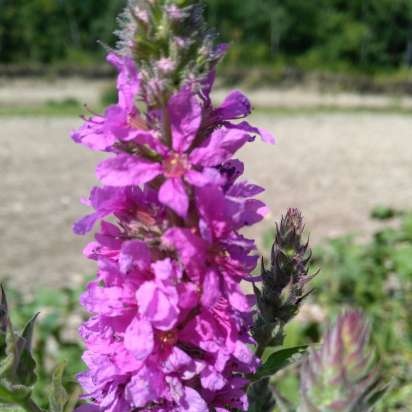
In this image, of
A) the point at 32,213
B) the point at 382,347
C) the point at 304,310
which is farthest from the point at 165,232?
the point at 32,213

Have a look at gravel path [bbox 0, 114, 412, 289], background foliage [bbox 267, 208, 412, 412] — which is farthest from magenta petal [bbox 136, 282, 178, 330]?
gravel path [bbox 0, 114, 412, 289]

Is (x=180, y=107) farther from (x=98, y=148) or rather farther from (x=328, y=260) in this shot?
(x=328, y=260)

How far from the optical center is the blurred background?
5.88 m

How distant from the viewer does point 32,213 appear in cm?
1158

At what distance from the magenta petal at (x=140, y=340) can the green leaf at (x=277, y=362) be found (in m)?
0.32

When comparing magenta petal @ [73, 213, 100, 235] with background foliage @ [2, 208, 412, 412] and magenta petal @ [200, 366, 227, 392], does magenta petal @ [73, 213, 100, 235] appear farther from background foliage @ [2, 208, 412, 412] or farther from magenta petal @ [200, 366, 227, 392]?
background foliage @ [2, 208, 412, 412]

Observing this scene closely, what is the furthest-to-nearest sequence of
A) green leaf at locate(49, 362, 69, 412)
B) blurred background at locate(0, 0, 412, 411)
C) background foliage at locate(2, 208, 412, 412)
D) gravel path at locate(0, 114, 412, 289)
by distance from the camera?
gravel path at locate(0, 114, 412, 289)
blurred background at locate(0, 0, 412, 411)
background foliage at locate(2, 208, 412, 412)
green leaf at locate(49, 362, 69, 412)

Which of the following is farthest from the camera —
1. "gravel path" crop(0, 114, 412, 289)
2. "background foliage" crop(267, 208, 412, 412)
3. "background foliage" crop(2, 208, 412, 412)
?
"gravel path" crop(0, 114, 412, 289)

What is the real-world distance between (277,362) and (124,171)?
1.91ft

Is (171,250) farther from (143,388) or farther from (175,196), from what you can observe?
(143,388)

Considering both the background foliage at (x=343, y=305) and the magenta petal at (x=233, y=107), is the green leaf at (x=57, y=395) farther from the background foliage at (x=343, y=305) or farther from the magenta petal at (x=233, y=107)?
the background foliage at (x=343, y=305)

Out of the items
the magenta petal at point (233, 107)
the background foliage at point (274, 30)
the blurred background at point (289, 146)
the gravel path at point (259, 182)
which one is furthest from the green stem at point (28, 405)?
the background foliage at point (274, 30)

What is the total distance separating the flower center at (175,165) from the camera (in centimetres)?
120

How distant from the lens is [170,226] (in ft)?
4.09
